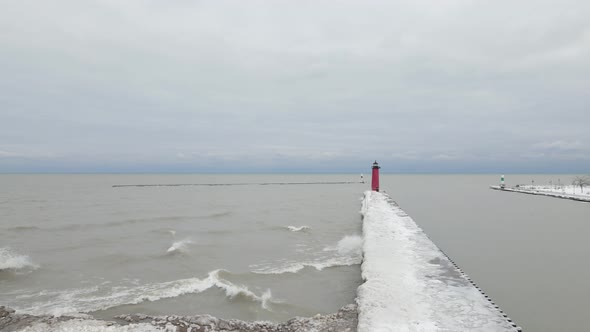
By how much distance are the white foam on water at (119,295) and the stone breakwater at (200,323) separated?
1153 millimetres

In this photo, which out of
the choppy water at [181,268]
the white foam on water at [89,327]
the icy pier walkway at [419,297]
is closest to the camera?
the icy pier walkway at [419,297]

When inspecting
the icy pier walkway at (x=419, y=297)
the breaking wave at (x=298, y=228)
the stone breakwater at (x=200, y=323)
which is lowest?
the breaking wave at (x=298, y=228)

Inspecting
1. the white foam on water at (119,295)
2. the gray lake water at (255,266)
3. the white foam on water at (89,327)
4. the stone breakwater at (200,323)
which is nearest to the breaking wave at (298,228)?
the gray lake water at (255,266)

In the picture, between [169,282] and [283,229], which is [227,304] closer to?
[169,282]

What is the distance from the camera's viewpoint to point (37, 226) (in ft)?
60.4

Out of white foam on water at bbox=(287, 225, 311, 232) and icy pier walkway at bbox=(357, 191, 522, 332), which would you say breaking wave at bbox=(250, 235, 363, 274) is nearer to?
icy pier walkway at bbox=(357, 191, 522, 332)

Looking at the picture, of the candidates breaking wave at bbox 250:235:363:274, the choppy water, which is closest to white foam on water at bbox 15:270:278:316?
the choppy water

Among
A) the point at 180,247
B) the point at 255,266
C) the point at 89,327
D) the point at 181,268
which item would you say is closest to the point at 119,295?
the point at 181,268

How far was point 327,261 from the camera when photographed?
1099cm

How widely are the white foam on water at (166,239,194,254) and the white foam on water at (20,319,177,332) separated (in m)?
6.46

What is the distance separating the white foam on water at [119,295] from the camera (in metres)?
7.33

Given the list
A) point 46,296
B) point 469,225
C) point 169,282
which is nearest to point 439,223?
point 469,225

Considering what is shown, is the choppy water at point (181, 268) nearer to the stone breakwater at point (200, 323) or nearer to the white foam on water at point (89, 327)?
the stone breakwater at point (200, 323)

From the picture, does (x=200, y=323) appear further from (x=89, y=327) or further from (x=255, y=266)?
(x=255, y=266)
